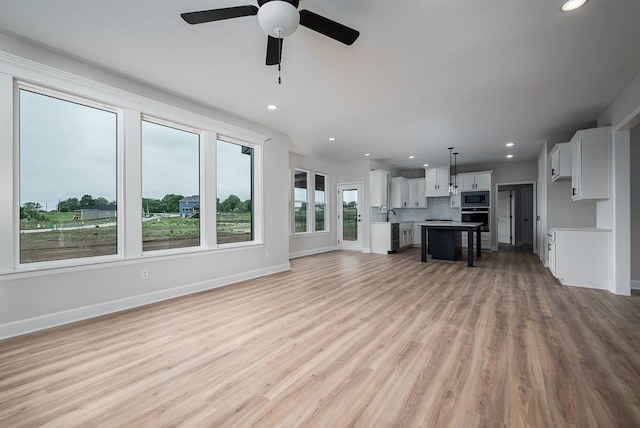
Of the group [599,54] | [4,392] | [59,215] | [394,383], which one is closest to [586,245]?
[599,54]

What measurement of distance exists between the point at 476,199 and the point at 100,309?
9.03 metres

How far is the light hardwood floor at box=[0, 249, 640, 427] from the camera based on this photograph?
5.14ft

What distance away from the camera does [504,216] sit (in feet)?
32.3

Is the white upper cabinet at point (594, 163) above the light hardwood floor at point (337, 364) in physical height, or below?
above

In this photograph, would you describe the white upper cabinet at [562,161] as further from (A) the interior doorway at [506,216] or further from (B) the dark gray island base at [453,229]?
(A) the interior doorway at [506,216]

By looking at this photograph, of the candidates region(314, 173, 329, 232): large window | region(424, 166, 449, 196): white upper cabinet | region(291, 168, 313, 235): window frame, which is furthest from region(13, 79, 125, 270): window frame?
region(424, 166, 449, 196): white upper cabinet

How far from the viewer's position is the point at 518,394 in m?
1.72

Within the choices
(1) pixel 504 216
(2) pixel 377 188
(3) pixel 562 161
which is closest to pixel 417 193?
(2) pixel 377 188

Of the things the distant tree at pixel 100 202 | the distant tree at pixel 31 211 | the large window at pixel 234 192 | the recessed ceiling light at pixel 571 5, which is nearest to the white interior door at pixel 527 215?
the recessed ceiling light at pixel 571 5

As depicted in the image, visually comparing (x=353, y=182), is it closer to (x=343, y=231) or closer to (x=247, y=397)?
(x=343, y=231)

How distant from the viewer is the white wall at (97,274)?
257 centimetres

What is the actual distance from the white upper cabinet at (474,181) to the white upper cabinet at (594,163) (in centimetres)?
426

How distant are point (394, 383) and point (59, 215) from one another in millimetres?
3654

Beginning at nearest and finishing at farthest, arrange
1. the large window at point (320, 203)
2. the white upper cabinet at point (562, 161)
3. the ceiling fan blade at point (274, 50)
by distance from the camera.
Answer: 1. the ceiling fan blade at point (274, 50)
2. the white upper cabinet at point (562, 161)
3. the large window at point (320, 203)
